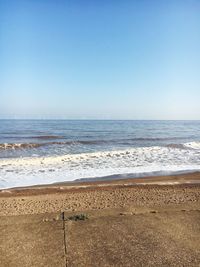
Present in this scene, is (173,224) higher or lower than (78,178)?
higher

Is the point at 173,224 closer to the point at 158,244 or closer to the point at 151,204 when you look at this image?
the point at 158,244

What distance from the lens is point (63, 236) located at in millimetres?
4098

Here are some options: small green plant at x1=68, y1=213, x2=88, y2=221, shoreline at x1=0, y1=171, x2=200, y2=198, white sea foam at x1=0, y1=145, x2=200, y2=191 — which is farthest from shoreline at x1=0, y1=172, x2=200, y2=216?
white sea foam at x1=0, y1=145, x2=200, y2=191

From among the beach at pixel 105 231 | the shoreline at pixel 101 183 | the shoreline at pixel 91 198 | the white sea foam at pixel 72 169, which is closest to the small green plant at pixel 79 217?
the beach at pixel 105 231

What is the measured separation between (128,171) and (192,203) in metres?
5.33

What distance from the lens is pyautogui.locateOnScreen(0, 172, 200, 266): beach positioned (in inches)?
138

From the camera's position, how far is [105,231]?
4230mm

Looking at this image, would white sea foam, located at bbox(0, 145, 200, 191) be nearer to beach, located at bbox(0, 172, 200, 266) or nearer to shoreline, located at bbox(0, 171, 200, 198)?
shoreline, located at bbox(0, 171, 200, 198)

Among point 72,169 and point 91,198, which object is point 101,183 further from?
point 72,169

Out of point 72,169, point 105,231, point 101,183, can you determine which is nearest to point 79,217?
point 105,231

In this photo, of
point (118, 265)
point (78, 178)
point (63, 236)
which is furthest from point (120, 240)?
point (78, 178)

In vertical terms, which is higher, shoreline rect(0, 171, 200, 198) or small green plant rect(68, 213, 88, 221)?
small green plant rect(68, 213, 88, 221)

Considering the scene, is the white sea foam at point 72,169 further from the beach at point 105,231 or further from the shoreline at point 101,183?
the beach at point 105,231

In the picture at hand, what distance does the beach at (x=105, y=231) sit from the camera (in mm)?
3516
